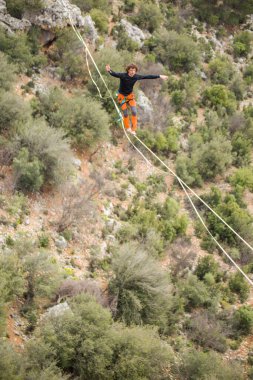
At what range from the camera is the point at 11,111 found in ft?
53.9

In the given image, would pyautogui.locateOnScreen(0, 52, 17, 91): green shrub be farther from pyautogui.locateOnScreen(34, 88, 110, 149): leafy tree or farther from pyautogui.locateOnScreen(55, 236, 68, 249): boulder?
pyautogui.locateOnScreen(55, 236, 68, 249): boulder

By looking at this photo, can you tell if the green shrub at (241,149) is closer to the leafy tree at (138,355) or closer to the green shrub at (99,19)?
the green shrub at (99,19)

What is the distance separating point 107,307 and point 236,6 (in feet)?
95.8

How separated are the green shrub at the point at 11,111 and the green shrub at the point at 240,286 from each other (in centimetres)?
1006

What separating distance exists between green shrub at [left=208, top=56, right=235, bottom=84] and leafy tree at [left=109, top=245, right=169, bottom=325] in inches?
683

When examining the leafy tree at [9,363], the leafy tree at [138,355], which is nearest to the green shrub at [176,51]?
the leafy tree at [138,355]

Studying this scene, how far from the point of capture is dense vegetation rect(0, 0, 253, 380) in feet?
38.0

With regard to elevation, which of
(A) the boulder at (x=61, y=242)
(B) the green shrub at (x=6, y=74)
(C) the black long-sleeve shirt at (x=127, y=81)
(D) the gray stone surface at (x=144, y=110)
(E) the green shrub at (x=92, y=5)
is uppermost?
(C) the black long-sleeve shirt at (x=127, y=81)

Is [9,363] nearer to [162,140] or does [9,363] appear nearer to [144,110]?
[162,140]

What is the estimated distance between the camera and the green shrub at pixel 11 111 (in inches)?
645

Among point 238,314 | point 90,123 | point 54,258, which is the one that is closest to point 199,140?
point 90,123

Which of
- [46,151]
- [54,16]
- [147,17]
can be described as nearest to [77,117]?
[46,151]

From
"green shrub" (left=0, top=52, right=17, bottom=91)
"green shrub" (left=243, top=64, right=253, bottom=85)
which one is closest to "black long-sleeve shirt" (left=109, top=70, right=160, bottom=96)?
"green shrub" (left=0, top=52, right=17, bottom=91)

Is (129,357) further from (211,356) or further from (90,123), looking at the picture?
(90,123)
